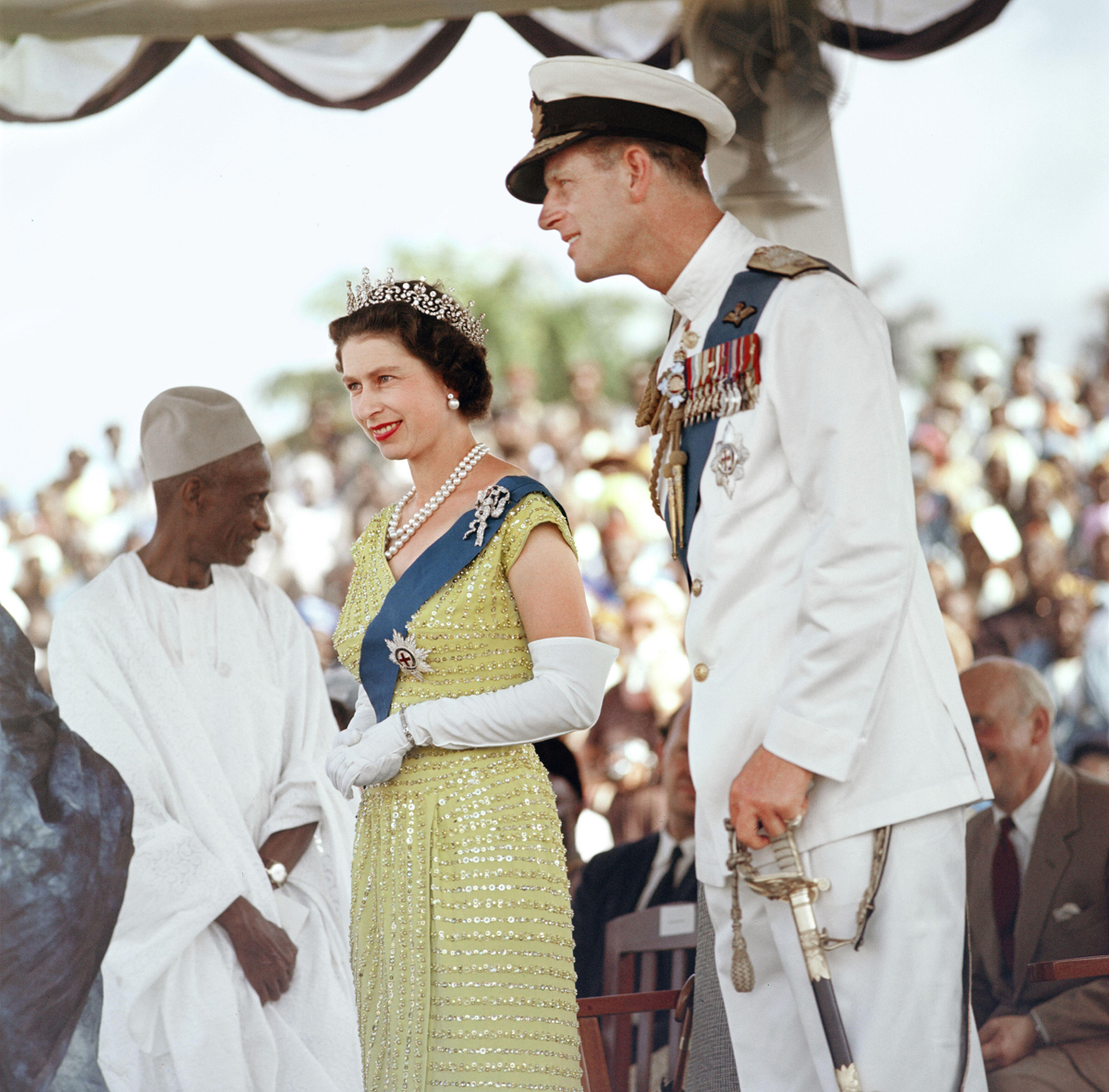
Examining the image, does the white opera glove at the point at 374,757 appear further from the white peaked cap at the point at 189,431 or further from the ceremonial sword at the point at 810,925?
the white peaked cap at the point at 189,431

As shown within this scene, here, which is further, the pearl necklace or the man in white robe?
the man in white robe

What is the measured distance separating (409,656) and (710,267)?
79 centimetres

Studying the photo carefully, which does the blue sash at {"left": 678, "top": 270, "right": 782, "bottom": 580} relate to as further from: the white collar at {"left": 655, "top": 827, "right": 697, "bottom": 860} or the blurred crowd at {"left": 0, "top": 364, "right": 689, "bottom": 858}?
the white collar at {"left": 655, "top": 827, "right": 697, "bottom": 860}

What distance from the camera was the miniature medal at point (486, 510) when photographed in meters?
2.29

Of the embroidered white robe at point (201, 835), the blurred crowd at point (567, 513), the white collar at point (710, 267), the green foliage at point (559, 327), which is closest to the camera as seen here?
the white collar at point (710, 267)

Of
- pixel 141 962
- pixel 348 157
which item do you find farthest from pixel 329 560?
pixel 141 962

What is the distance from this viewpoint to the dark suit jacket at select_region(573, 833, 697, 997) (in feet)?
12.7

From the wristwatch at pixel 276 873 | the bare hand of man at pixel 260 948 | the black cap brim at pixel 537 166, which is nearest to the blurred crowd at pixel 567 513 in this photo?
the wristwatch at pixel 276 873

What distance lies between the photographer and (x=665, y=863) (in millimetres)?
3918

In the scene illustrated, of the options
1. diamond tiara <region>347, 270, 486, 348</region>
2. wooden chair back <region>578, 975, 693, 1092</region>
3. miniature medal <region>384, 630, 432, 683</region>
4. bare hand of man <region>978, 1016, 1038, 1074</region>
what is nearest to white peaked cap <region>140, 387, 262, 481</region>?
diamond tiara <region>347, 270, 486, 348</region>

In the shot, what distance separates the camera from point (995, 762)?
3.89m

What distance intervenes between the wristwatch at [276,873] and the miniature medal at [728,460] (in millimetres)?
1929

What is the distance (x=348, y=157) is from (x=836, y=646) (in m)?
2.99

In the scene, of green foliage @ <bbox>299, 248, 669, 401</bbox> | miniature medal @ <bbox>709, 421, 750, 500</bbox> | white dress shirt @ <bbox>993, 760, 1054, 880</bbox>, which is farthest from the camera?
green foliage @ <bbox>299, 248, 669, 401</bbox>
